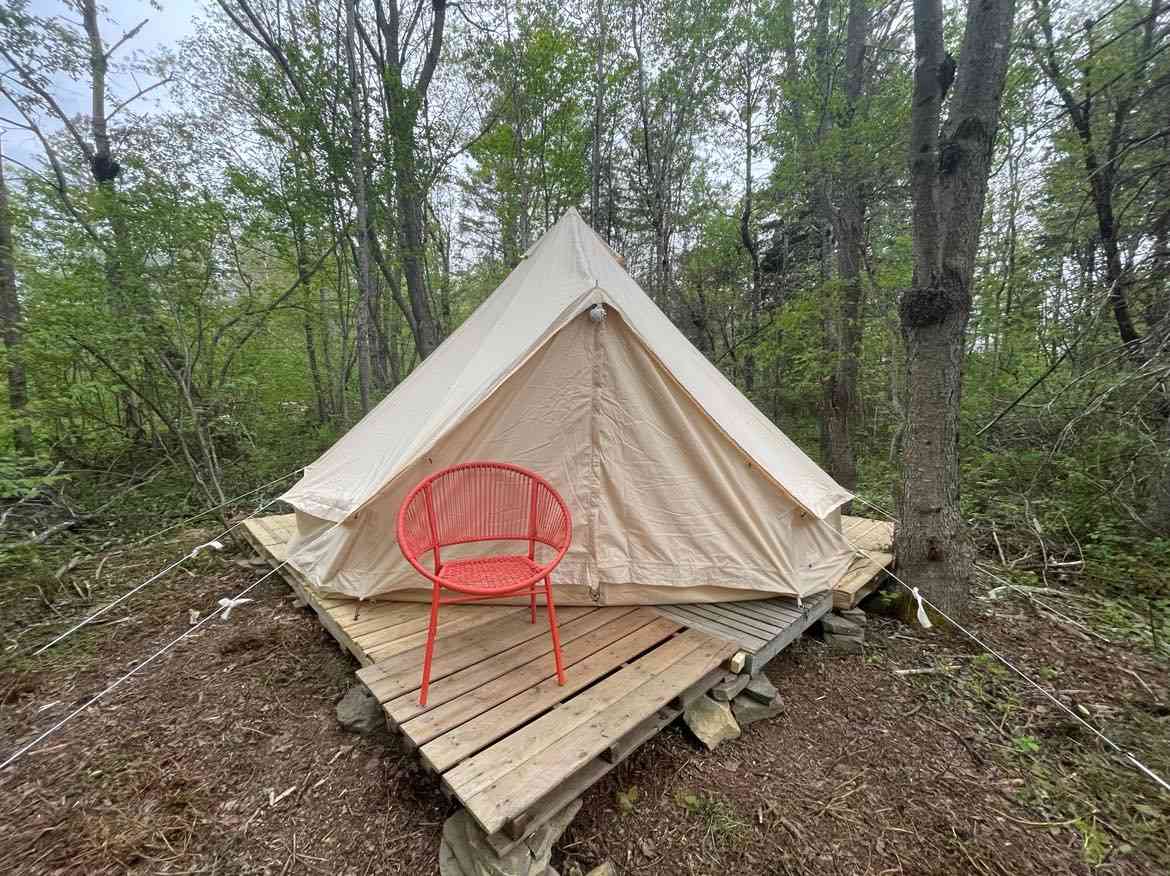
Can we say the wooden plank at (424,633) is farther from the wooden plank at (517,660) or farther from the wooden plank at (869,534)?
the wooden plank at (869,534)

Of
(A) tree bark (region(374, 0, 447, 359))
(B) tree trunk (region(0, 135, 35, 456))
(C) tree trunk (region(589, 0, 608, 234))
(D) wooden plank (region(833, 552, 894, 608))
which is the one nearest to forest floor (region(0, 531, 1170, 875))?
(D) wooden plank (region(833, 552, 894, 608))

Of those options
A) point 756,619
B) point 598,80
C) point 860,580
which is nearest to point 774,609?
point 756,619

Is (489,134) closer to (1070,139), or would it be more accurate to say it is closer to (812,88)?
(812,88)

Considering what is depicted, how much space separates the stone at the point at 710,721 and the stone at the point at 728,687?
0.03 meters

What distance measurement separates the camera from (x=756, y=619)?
2201 millimetres

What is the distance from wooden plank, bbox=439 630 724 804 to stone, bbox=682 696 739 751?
0.74 feet

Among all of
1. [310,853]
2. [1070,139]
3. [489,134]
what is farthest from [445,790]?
[489,134]

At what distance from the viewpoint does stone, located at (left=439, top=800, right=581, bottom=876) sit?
1246 millimetres

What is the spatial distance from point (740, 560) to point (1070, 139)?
200 inches

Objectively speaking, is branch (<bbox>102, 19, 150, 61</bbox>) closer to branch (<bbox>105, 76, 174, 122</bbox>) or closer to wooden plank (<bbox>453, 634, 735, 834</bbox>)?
branch (<bbox>105, 76, 174, 122</bbox>)

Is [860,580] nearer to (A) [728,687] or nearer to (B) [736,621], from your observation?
(B) [736,621]

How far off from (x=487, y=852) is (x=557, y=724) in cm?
39

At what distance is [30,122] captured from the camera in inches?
184

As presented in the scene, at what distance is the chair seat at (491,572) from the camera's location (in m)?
1.73
